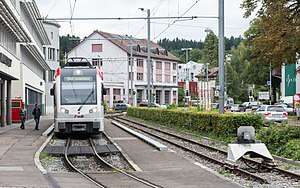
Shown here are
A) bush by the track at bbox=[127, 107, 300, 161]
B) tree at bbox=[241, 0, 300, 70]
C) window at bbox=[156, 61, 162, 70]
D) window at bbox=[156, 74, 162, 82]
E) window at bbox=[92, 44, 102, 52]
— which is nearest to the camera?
bush by the track at bbox=[127, 107, 300, 161]

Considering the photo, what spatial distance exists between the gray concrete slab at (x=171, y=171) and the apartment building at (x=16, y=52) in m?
10.8

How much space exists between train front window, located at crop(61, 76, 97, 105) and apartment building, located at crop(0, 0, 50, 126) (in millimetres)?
4661

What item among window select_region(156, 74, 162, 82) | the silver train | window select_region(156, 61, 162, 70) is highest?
window select_region(156, 61, 162, 70)

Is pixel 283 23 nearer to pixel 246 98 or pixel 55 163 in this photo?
pixel 55 163

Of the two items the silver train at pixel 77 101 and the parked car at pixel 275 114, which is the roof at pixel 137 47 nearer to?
the parked car at pixel 275 114

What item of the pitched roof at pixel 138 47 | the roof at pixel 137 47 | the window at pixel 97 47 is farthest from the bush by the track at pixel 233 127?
the window at pixel 97 47

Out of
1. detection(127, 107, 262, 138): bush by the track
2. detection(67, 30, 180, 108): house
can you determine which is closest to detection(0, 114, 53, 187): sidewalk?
detection(127, 107, 262, 138): bush by the track

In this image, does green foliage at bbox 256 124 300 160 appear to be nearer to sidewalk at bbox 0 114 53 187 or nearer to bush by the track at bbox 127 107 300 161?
bush by the track at bbox 127 107 300 161

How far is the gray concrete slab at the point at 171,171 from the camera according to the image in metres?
12.7

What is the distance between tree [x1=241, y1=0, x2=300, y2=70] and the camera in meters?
26.2

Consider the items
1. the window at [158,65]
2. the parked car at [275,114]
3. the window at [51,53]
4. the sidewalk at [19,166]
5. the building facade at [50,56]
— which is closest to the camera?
the sidewalk at [19,166]

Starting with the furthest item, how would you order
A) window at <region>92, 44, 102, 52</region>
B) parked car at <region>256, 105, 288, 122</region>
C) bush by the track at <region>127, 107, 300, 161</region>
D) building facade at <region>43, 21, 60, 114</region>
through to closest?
window at <region>92, 44, 102, 52</region>
building facade at <region>43, 21, 60, 114</region>
parked car at <region>256, 105, 288, 122</region>
bush by the track at <region>127, 107, 300, 161</region>

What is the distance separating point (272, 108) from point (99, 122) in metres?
20.9

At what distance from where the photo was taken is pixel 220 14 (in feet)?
88.3
